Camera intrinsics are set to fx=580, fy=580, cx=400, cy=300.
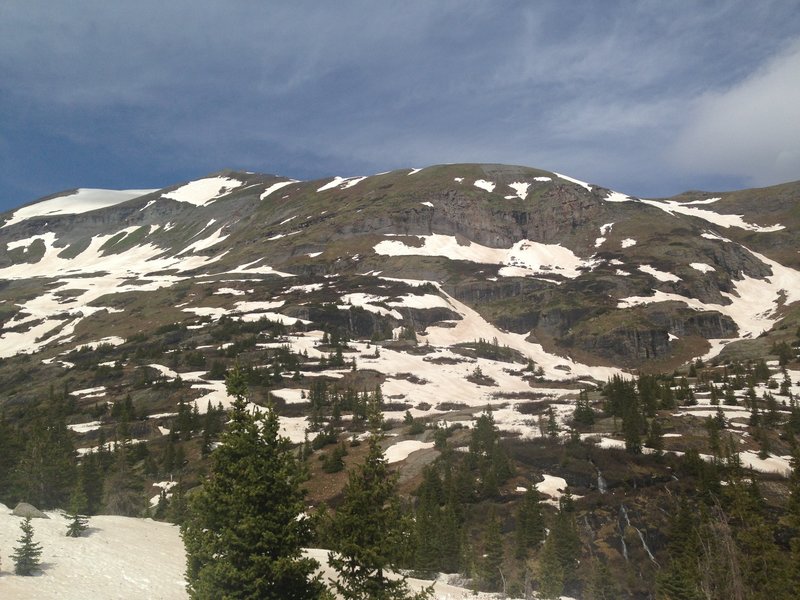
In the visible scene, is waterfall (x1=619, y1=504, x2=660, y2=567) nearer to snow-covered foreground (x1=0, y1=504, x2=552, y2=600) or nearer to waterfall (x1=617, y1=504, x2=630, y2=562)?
waterfall (x1=617, y1=504, x2=630, y2=562)

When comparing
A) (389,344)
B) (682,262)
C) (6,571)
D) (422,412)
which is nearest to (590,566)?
(6,571)

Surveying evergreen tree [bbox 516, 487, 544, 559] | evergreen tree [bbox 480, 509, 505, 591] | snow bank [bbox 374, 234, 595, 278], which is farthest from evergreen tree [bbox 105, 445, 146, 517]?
snow bank [bbox 374, 234, 595, 278]

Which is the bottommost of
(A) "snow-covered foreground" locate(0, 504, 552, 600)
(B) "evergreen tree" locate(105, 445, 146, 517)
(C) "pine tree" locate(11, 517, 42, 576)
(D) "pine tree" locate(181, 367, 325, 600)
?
(B) "evergreen tree" locate(105, 445, 146, 517)

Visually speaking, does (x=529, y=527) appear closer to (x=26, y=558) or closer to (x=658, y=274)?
(x=26, y=558)

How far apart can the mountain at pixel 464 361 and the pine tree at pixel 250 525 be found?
6.13 feet

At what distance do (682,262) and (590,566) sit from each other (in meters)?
143

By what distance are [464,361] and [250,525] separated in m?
98.3

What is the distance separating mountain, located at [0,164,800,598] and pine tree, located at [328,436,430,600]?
8.72 feet

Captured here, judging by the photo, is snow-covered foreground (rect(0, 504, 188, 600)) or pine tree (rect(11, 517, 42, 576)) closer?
snow-covered foreground (rect(0, 504, 188, 600))

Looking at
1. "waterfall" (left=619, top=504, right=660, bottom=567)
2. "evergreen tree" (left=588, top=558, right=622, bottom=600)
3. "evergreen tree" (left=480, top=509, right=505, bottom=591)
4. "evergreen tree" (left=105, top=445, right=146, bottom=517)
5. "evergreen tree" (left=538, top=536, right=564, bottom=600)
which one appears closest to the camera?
"evergreen tree" (left=538, top=536, right=564, bottom=600)

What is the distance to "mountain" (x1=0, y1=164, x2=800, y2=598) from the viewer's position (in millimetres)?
45312

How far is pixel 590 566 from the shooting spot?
115 feet

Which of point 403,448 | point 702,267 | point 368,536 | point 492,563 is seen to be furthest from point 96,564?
point 702,267

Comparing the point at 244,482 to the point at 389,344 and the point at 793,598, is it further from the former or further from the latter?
the point at 389,344
